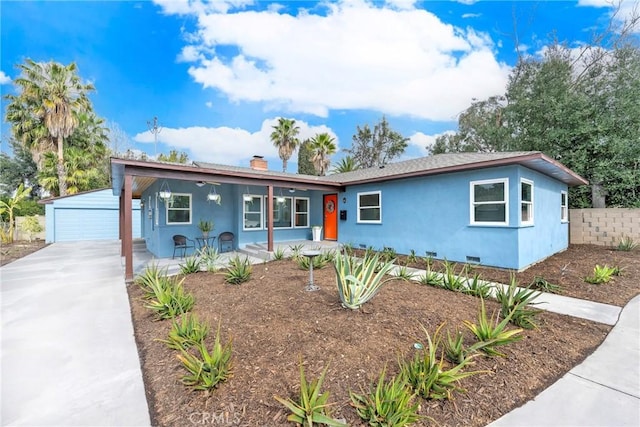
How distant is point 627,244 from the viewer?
9.31 metres

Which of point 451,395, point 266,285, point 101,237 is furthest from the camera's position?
point 101,237

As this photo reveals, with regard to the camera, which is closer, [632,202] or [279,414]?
[279,414]

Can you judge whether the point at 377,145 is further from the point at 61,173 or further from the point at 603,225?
the point at 61,173

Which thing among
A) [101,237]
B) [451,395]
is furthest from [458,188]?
[101,237]

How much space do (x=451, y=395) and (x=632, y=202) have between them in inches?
572

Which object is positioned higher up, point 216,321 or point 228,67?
point 228,67

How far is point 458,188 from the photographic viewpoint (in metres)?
7.92

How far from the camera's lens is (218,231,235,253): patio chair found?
10.1m

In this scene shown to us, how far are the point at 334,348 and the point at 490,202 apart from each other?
6354mm

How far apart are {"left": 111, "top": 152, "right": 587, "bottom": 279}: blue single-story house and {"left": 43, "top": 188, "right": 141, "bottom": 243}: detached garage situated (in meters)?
7.51

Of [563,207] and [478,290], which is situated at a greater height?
[563,207]

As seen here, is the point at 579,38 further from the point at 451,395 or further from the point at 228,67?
the point at 451,395

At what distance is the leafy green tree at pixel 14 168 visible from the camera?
22767 millimetres

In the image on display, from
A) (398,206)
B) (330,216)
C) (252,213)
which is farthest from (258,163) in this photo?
(398,206)
